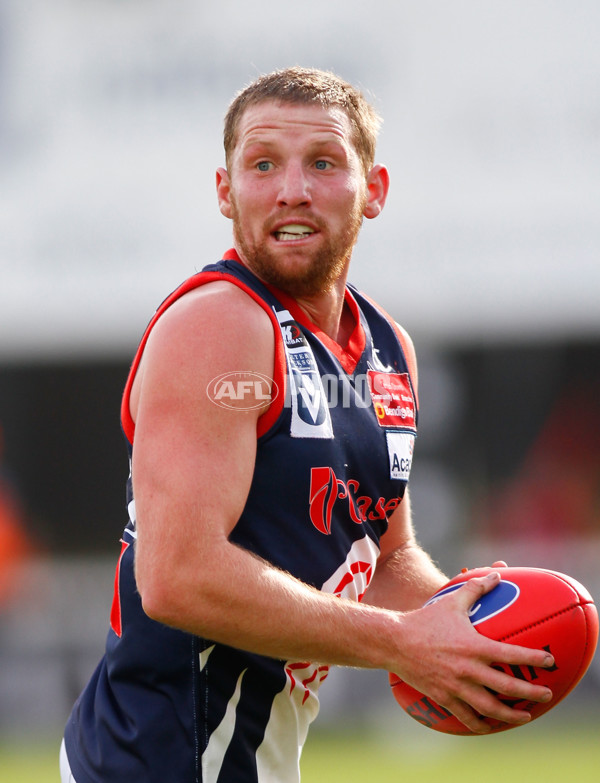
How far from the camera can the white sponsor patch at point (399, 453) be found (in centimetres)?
272

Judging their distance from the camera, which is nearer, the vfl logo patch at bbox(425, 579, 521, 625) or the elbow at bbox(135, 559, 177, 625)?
the elbow at bbox(135, 559, 177, 625)

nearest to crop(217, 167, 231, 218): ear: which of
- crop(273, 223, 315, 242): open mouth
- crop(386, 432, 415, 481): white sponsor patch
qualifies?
crop(273, 223, 315, 242): open mouth

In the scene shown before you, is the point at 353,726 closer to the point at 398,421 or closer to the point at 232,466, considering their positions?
the point at 398,421

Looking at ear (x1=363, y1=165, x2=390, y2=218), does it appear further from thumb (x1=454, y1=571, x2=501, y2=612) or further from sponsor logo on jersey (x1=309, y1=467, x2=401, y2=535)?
thumb (x1=454, y1=571, x2=501, y2=612)

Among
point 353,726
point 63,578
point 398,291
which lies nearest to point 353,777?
point 353,726

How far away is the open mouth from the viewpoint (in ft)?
8.71

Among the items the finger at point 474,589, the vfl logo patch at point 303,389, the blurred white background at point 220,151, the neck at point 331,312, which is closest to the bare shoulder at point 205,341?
the vfl logo patch at point 303,389

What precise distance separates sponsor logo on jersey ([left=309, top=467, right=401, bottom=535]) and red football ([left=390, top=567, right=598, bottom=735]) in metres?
0.28

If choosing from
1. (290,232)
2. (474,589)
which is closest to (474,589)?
(474,589)

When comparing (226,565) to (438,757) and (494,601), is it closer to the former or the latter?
(494,601)

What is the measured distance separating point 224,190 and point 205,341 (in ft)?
2.33

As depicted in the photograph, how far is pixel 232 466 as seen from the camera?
226 cm

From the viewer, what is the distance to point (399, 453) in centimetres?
276

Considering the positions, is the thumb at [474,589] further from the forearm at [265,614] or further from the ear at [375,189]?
the ear at [375,189]
